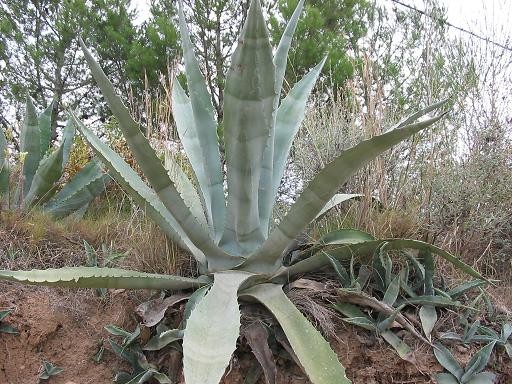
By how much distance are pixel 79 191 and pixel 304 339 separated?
192 cm

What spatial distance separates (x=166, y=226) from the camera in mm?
2029

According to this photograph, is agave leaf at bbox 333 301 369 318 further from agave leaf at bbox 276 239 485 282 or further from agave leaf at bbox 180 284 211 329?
agave leaf at bbox 180 284 211 329

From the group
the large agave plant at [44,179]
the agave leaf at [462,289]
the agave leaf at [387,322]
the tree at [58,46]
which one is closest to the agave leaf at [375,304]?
the agave leaf at [387,322]

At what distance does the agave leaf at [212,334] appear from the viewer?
142cm

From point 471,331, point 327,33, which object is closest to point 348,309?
point 471,331

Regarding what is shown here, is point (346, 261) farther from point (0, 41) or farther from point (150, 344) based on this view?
point (0, 41)

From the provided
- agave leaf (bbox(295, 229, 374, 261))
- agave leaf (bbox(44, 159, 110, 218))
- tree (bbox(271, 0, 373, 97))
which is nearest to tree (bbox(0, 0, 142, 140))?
tree (bbox(271, 0, 373, 97))

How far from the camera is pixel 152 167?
1.80 metres

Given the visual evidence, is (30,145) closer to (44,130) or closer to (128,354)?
(44,130)

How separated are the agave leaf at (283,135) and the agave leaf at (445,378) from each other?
77 cm

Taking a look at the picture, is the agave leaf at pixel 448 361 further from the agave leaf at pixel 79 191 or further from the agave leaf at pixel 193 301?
the agave leaf at pixel 79 191

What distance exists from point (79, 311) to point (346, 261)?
3.32ft

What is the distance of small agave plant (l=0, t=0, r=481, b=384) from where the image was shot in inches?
60.7

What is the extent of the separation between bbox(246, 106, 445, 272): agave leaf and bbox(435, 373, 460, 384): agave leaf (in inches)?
25.1
